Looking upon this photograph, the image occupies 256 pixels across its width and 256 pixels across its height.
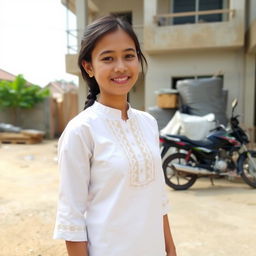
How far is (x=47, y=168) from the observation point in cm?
620

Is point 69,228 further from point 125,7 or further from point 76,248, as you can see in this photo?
point 125,7

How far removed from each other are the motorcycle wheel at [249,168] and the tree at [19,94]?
9801mm

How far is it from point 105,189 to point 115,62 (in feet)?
1.43

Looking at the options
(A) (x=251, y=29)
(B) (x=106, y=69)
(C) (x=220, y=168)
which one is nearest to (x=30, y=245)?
(B) (x=106, y=69)

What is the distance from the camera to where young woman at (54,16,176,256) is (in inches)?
36.9

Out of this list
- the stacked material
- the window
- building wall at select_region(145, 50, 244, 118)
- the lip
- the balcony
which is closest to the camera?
the lip

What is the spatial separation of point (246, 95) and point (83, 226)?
711cm

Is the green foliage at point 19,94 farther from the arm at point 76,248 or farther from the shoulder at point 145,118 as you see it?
the arm at point 76,248

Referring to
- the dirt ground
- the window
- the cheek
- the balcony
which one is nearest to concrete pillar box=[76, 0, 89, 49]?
the balcony

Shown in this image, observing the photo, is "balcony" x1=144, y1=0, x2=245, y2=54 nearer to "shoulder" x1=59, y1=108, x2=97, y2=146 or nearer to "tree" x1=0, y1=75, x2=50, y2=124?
"tree" x1=0, y1=75, x2=50, y2=124

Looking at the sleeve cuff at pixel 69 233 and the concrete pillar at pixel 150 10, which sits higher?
the concrete pillar at pixel 150 10

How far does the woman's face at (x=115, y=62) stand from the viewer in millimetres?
1012

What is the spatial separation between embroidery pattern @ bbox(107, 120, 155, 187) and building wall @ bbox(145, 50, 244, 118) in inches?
262

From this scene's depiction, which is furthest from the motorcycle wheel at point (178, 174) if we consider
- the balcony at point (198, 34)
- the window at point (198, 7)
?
the window at point (198, 7)
